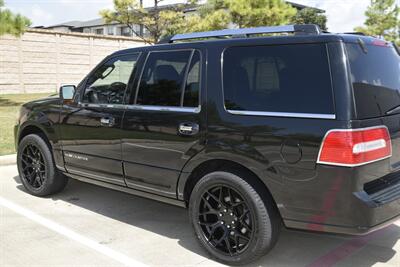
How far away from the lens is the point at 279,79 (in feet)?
11.3

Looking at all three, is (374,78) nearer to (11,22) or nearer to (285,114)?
(285,114)

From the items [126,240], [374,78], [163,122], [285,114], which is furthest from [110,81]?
[374,78]

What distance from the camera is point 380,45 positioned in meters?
3.68

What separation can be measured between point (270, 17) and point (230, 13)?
166 cm

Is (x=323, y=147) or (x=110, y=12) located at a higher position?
(x=110, y=12)

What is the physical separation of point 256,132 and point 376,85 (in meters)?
0.96

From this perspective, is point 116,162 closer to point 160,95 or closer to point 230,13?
point 160,95

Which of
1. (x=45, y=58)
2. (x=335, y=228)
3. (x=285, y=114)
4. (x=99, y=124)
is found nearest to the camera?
(x=335, y=228)

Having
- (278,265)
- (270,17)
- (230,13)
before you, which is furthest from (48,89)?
(278,265)

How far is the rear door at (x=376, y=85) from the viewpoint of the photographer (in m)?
3.21

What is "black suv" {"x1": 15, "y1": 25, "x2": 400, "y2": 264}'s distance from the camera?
3160 mm

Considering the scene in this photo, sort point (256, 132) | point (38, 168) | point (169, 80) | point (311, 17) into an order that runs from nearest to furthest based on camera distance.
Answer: point (256, 132) < point (169, 80) < point (38, 168) < point (311, 17)

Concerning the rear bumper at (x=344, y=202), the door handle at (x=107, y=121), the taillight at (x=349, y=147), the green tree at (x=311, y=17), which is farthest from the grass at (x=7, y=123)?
the green tree at (x=311, y=17)

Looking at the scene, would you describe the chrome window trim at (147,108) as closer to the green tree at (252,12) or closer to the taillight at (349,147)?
the taillight at (349,147)
